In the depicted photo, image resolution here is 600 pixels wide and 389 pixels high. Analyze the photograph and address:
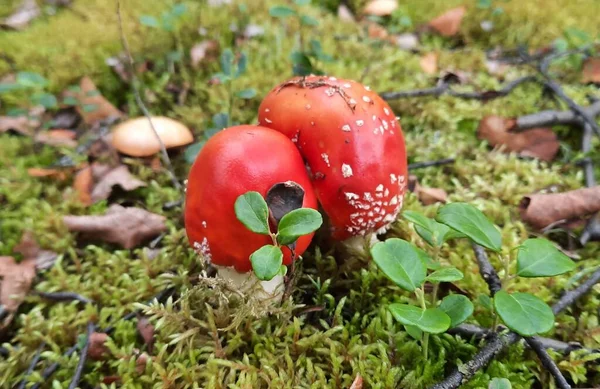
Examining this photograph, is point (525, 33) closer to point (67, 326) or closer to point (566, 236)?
point (566, 236)

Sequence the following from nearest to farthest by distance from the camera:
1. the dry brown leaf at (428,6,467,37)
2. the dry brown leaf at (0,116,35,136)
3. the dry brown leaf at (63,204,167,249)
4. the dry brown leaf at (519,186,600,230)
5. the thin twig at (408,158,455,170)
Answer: the dry brown leaf at (519,186,600,230) → the dry brown leaf at (63,204,167,249) → the thin twig at (408,158,455,170) → the dry brown leaf at (0,116,35,136) → the dry brown leaf at (428,6,467,37)

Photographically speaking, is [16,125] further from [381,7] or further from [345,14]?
[381,7]

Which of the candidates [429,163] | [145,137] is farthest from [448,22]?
[145,137]

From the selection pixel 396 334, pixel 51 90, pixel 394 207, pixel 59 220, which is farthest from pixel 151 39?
pixel 396 334

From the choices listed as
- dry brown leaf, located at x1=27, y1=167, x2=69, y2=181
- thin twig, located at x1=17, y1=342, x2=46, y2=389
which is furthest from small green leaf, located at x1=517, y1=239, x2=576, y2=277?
dry brown leaf, located at x1=27, y1=167, x2=69, y2=181

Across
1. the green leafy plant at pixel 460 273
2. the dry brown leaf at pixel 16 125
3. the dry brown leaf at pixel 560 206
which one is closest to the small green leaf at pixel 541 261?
the green leafy plant at pixel 460 273

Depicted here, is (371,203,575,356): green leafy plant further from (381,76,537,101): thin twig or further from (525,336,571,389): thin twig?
(381,76,537,101): thin twig

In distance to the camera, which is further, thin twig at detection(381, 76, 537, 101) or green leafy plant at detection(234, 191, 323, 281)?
thin twig at detection(381, 76, 537, 101)
